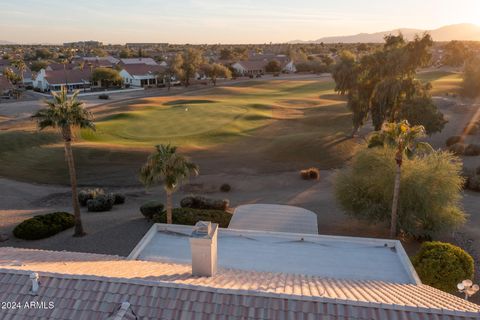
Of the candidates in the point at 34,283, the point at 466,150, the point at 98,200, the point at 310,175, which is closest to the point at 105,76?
the point at 310,175

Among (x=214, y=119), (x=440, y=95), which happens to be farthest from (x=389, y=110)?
(x=440, y=95)

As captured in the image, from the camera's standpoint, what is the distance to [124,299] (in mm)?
9531

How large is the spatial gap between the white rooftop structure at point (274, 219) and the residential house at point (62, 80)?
88357 mm

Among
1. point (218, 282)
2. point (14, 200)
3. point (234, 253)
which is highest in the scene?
point (218, 282)

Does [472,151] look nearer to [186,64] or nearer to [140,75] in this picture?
[186,64]

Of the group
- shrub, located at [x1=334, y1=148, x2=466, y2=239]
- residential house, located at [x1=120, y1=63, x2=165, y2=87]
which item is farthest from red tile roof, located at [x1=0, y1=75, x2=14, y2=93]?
shrub, located at [x1=334, y1=148, x2=466, y2=239]

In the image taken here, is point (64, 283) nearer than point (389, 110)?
Yes

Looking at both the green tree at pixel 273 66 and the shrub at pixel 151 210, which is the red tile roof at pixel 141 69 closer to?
the green tree at pixel 273 66

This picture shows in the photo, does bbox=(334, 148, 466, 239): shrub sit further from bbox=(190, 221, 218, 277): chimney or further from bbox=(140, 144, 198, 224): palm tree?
bbox=(190, 221, 218, 277): chimney

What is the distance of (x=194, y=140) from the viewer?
51.0m

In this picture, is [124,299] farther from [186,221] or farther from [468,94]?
[468,94]

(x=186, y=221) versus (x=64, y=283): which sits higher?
(x=64, y=283)

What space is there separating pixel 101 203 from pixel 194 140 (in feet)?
69.2

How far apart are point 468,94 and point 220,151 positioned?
186 ft
